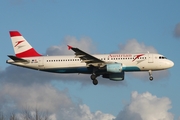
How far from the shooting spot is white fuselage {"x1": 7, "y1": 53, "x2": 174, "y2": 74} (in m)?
89.1

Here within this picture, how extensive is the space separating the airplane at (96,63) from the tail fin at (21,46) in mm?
515

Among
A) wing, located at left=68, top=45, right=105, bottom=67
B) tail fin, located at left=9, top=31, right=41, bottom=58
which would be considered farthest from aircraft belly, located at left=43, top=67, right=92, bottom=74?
tail fin, located at left=9, top=31, right=41, bottom=58

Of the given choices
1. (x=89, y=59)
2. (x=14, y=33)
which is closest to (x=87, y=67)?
(x=89, y=59)

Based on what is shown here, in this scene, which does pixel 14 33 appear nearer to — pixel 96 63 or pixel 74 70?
pixel 74 70

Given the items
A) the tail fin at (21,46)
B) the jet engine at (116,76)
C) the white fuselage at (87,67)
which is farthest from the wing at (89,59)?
the tail fin at (21,46)

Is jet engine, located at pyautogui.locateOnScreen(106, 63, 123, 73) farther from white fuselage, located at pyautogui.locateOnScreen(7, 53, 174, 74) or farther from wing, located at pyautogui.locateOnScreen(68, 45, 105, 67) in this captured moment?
→ wing, located at pyautogui.locateOnScreen(68, 45, 105, 67)

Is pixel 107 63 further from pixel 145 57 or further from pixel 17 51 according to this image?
pixel 17 51

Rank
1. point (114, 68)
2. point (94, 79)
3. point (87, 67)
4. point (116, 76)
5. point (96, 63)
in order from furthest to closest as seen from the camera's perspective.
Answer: point (116, 76), point (87, 67), point (94, 79), point (96, 63), point (114, 68)

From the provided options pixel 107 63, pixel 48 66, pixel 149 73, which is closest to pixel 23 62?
pixel 48 66

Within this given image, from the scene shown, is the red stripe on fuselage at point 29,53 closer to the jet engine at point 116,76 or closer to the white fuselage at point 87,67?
the white fuselage at point 87,67

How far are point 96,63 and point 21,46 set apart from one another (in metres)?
14.0

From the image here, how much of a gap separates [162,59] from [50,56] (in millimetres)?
16832

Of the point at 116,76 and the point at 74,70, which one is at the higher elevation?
the point at 74,70

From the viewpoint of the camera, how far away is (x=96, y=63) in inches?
3556
